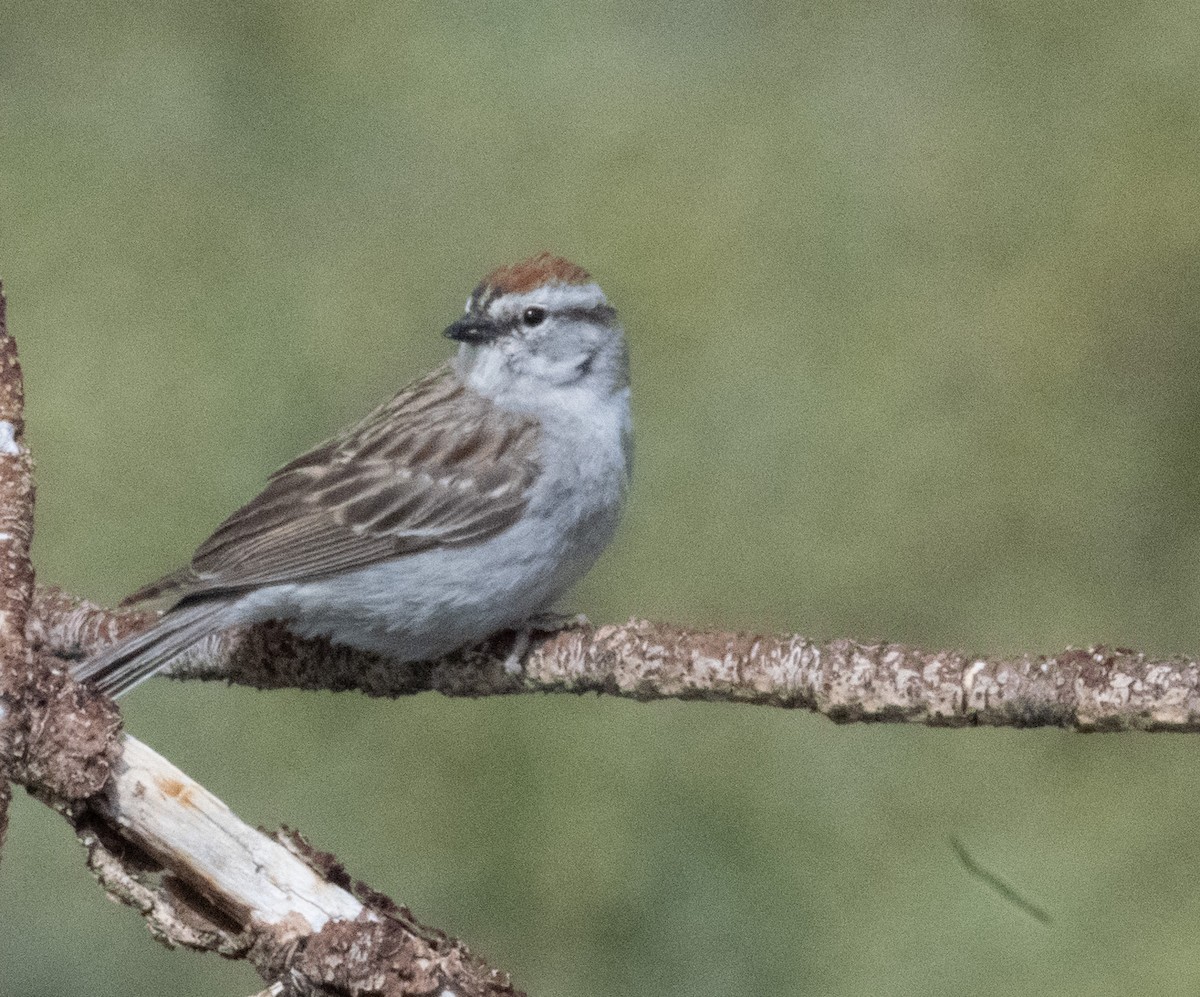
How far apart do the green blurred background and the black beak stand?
133 cm

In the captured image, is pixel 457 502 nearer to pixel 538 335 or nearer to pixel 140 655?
pixel 538 335

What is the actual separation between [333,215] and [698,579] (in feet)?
6.54

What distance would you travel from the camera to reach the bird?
3.42 m

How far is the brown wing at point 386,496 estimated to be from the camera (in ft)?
11.4

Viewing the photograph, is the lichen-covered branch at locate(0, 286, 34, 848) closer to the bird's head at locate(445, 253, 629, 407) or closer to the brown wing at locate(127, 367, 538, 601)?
the brown wing at locate(127, 367, 538, 601)

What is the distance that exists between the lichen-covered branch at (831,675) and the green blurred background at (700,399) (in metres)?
1.32

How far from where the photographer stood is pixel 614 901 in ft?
14.3

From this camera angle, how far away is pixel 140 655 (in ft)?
10.1

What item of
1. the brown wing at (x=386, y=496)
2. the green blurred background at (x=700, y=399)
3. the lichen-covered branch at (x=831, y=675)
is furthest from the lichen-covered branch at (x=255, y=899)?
the green blurred background at (x=700, y=399)

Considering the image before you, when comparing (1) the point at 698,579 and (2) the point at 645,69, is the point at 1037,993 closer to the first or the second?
(1) the point at 698,579

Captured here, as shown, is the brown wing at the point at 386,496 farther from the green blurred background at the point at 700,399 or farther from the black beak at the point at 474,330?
the green blurred background at the point at 700,399

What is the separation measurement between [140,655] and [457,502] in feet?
2.53

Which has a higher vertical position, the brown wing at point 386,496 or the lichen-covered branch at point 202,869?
the brown wing at point 386,496

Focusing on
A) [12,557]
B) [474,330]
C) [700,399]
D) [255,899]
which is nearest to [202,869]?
[255,899]
